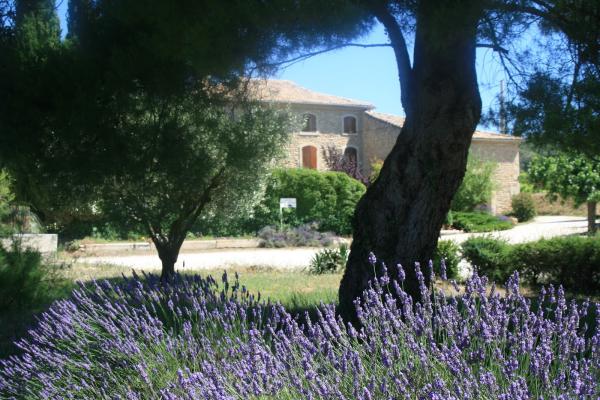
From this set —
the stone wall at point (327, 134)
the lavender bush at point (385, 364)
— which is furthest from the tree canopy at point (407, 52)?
the stone wall at point (327, 134)

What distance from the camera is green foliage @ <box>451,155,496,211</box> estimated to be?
25125 mm

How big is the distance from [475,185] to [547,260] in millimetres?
16917

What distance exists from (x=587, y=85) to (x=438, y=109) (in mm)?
1217

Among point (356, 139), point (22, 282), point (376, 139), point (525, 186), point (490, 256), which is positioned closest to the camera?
point (22, 282)

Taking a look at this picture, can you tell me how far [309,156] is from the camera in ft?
98.3

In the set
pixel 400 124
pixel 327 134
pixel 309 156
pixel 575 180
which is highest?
pixel 400 124

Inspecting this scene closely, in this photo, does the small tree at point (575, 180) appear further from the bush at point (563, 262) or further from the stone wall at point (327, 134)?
the stone wall at point (327, 134)

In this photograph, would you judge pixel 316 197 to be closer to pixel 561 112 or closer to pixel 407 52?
pixel 407 52

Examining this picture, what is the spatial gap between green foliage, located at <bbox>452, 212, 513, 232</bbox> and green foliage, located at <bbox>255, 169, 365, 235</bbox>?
4.37m

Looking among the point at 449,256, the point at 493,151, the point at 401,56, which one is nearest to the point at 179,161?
the point at 401,56

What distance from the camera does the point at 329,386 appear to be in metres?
2.33

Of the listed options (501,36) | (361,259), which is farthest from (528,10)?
(361,259)

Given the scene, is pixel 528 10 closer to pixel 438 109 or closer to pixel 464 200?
pixel 438 109

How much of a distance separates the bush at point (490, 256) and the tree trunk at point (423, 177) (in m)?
4.71
